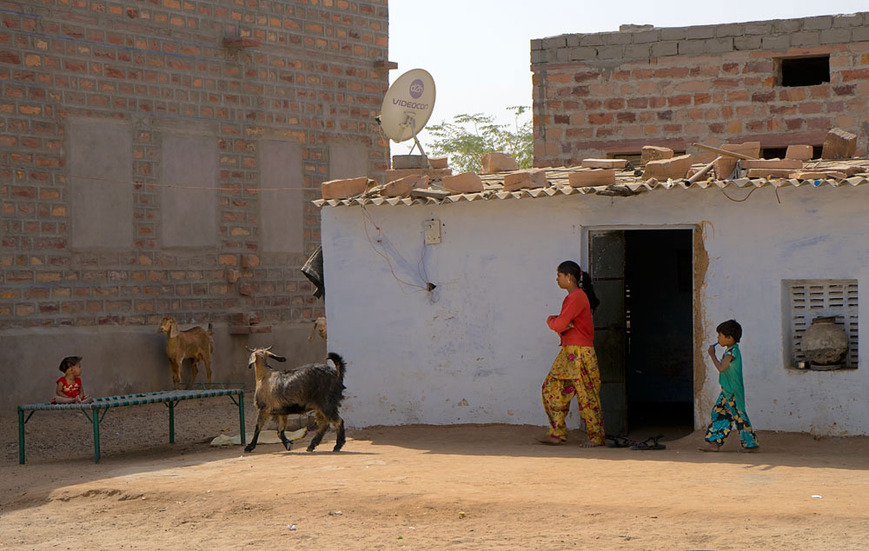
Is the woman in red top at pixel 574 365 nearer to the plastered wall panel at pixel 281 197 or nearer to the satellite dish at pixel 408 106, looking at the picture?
the satellite dish at pixel 408 106

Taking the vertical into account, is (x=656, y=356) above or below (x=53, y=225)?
below

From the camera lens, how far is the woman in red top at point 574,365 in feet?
34.0

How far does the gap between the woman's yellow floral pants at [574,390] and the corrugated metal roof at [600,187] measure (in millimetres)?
1366

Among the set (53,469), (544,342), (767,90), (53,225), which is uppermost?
(767,90)

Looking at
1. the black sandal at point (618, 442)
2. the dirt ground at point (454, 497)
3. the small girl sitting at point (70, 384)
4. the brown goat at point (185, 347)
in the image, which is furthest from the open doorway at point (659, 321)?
the small girl sitting at point (70, 384)

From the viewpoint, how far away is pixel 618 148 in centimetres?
1544

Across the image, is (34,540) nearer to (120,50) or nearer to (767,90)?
(120,50)

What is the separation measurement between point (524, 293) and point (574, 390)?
117 cm

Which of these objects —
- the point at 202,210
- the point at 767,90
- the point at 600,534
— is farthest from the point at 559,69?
the point at 600,534

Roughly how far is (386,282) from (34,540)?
16.1 ft

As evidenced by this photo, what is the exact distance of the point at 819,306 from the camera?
10.5m

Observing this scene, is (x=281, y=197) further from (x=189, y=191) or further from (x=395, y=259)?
(x=395, y=259)

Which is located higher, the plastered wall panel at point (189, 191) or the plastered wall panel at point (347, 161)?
the plastered wall panel at point (347, 161)

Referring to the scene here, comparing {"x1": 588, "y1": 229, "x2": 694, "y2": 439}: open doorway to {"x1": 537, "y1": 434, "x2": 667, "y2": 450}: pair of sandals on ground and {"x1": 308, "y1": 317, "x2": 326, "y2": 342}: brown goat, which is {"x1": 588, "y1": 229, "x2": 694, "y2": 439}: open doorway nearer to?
{"x1": 537, "y1": 434, "x2": 667, "y2": 450}: pair of sandals on ground
